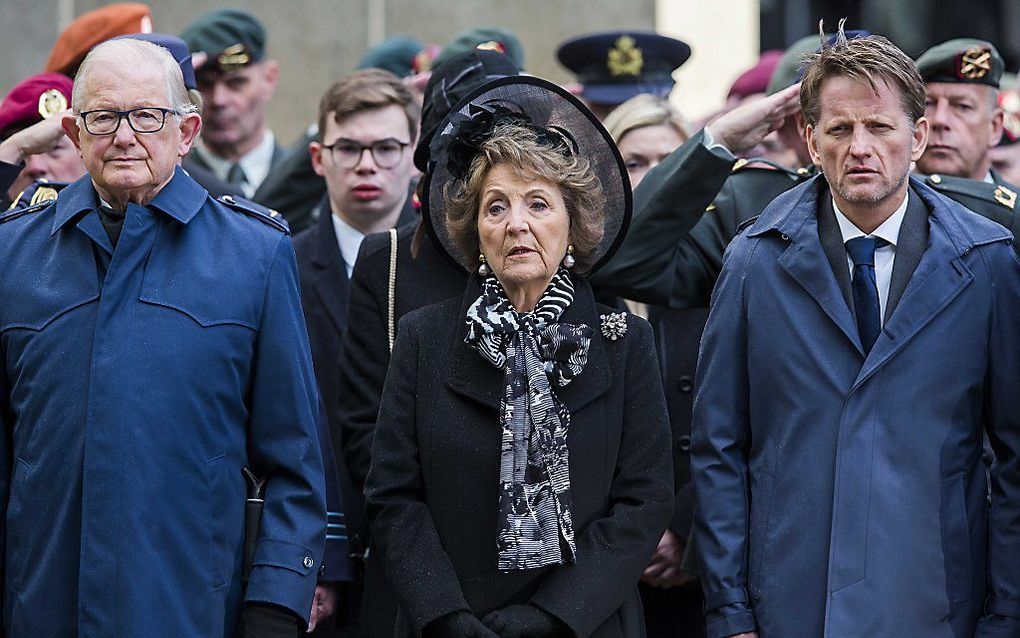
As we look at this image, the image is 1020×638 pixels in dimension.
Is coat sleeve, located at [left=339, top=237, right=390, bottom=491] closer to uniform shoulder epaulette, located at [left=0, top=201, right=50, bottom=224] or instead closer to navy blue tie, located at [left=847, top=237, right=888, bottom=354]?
uniform shoulder epaulette, located at [left=0, top=201, right=50, bottom=224]

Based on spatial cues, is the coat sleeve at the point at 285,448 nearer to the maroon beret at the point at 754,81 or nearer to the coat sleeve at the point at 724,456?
the coat sleeve at the point at 724,456

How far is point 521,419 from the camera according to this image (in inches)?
152

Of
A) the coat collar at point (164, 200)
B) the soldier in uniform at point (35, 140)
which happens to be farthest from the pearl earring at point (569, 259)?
the soldier in uniform at point (35, 140)

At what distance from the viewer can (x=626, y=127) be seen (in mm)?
5500

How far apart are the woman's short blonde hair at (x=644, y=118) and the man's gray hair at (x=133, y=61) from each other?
1918 mm

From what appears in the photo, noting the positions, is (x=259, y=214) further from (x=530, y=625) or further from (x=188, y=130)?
(x=530, y=625)

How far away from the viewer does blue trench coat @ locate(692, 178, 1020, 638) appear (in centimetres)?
372

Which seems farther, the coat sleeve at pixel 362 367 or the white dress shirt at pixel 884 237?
the coat sleeve at pixel 362 367

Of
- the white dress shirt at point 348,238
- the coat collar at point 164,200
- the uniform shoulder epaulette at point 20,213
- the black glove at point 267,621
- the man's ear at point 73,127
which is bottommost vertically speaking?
the black glove at point 267,621

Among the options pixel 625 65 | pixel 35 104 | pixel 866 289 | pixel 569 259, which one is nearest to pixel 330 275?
pixel 35 104

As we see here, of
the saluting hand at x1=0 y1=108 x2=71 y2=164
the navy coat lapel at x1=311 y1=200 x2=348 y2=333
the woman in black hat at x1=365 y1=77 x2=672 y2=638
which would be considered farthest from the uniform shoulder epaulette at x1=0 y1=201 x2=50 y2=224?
the navy coat lapel at x1=311 y1=200 x2=348 y2=333

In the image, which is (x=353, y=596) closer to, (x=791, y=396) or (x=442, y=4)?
(x=791, y=396)

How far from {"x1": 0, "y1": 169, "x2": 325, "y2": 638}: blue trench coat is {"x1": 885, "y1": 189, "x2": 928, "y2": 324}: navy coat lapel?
→ 1.45 meters

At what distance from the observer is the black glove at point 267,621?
377 cm
